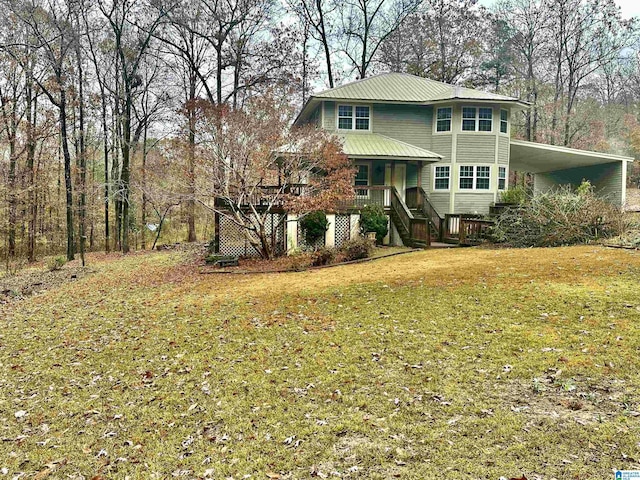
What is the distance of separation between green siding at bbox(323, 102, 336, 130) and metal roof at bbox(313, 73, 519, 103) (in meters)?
0.50

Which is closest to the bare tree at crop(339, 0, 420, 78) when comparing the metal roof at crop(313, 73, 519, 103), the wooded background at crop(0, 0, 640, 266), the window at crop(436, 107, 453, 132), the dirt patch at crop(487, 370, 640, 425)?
the wooded background at crop(0, 0, 640, 266)

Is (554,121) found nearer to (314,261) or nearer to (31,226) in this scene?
(314,261)

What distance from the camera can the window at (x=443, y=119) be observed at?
21172 millimetres

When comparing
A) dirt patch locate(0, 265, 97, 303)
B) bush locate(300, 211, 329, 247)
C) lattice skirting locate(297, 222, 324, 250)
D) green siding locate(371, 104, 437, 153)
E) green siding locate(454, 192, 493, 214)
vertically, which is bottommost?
dirt patch locate(0, 265, 97, 303)

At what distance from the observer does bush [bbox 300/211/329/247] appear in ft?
51.4

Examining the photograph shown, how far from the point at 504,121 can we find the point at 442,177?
4.37 metres

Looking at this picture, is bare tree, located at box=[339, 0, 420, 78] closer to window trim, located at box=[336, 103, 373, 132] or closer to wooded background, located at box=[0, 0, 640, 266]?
wooded background, located at box=[0, 0, 640, 266]

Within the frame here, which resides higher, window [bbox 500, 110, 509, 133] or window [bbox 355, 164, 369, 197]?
window [bbox 500, 110, 509, 133]

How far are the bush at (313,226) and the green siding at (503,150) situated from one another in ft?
35.0

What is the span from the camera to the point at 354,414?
4281 mm

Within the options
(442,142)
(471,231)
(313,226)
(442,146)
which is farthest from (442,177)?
(313,226)

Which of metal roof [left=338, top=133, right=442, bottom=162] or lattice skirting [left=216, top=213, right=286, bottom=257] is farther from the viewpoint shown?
metal roof [left=338, top=133, right=442, bottom=162]

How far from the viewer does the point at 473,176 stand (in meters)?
21.0

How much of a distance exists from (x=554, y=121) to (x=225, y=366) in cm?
3290
